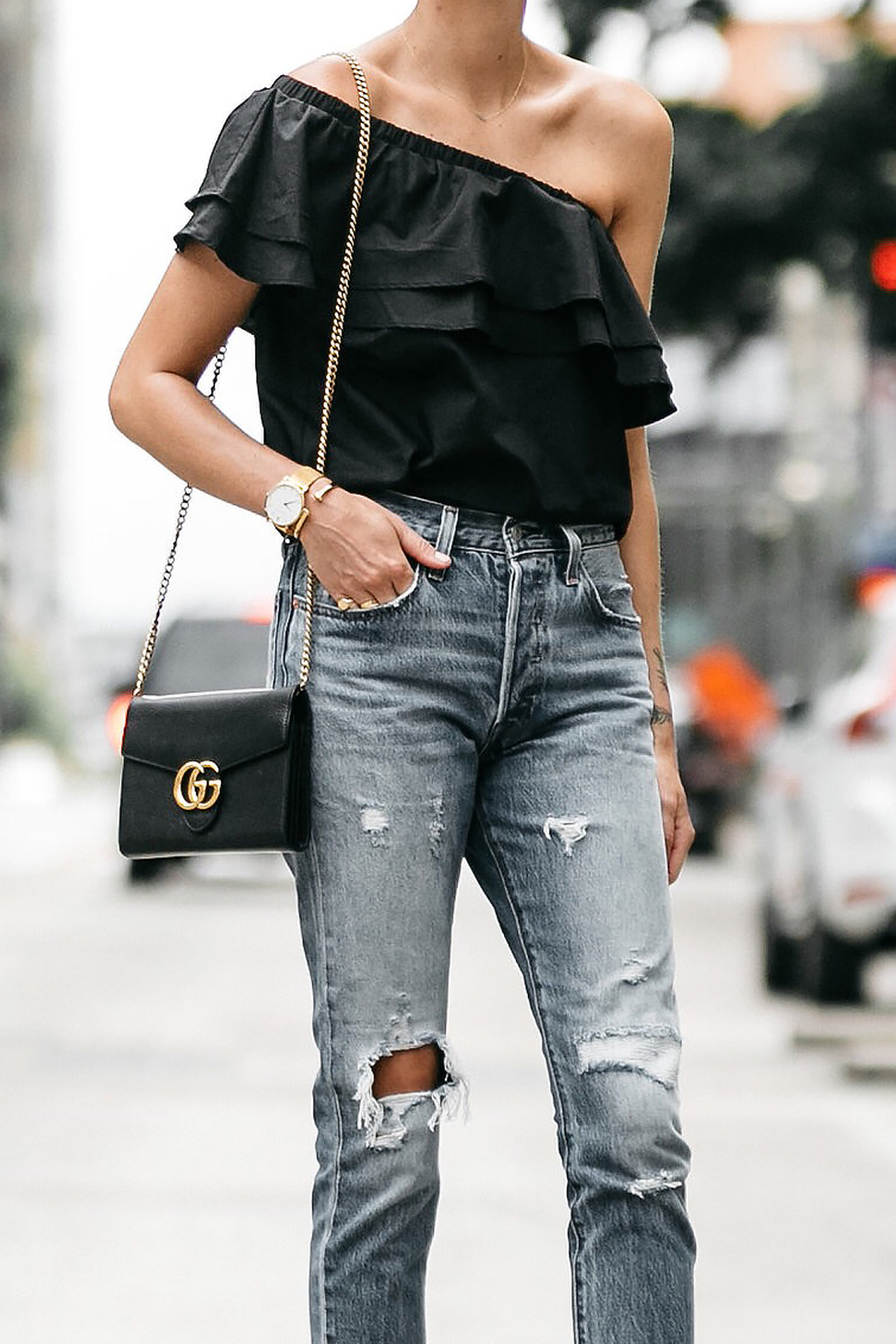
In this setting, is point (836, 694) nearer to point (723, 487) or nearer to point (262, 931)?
point (262, 931)

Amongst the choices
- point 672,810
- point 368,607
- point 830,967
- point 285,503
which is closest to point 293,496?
point 285,503

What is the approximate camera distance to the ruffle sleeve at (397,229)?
2729 mm

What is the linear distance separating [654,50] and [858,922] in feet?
17.0

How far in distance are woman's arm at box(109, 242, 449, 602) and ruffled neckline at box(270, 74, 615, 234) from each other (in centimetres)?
19

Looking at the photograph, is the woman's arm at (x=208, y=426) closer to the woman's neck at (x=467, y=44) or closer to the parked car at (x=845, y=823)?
the woman's neck at (x=467, y=44)

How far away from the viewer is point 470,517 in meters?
2.75

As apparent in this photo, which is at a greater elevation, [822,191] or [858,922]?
[822,191]

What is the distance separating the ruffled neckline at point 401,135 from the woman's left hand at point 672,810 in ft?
2.29

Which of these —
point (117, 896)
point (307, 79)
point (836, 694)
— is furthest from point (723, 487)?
point (307, 79)

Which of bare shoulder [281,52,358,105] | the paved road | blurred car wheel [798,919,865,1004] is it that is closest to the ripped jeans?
bare shoulder [281,52,358,105]

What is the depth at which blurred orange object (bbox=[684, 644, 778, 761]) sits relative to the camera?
76.7 ft

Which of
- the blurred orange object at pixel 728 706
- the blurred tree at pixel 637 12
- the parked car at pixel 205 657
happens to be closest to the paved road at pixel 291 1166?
the blurred tree at pixel 637 12

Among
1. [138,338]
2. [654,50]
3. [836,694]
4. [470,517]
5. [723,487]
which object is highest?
[723,487]

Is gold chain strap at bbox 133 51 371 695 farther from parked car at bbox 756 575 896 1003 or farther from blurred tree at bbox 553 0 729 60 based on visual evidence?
blurred tree at bbox 553 0 729 60
